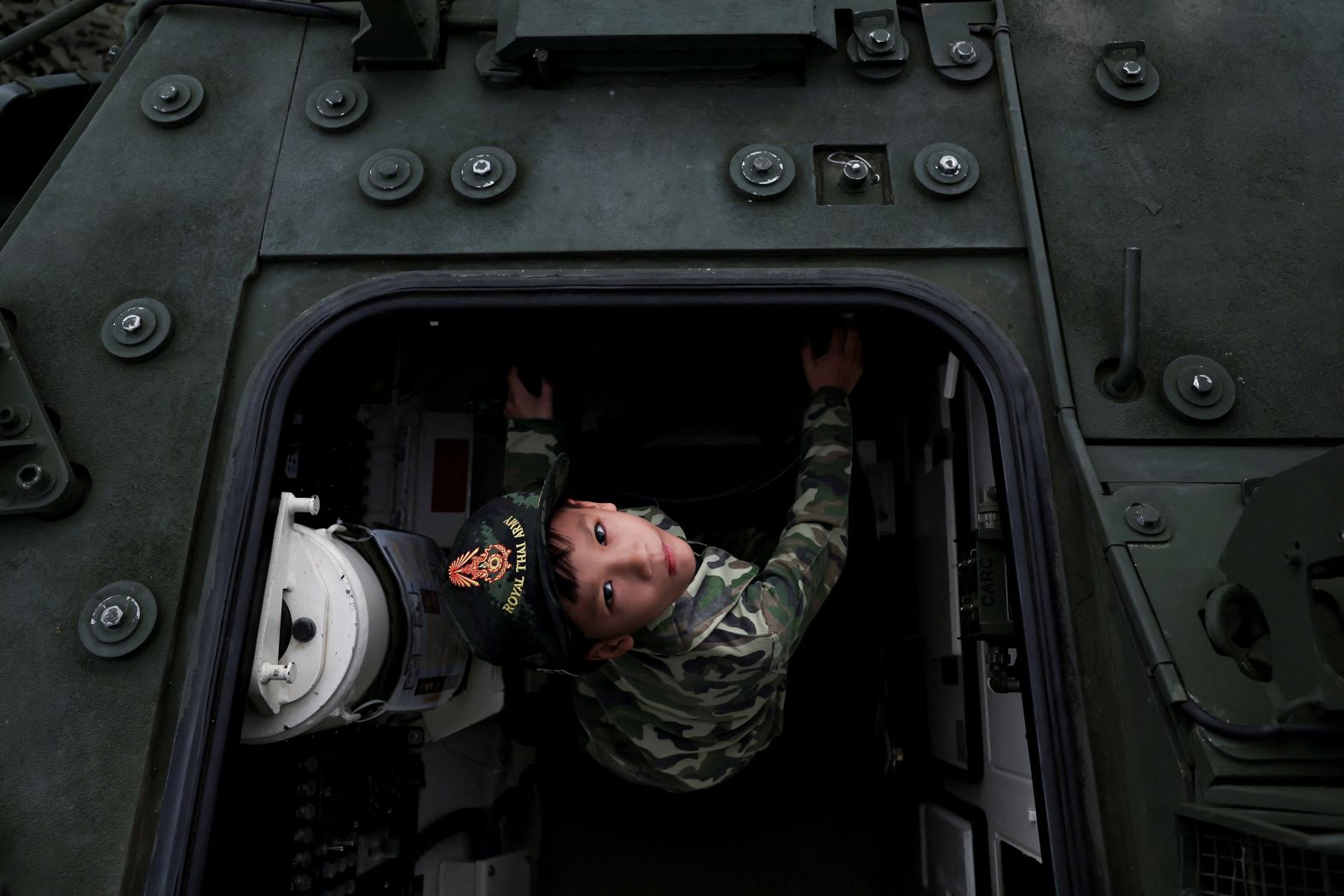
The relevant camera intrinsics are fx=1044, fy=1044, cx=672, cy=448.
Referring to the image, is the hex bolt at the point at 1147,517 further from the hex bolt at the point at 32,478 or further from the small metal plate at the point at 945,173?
the hex bolt at the point at 32,478

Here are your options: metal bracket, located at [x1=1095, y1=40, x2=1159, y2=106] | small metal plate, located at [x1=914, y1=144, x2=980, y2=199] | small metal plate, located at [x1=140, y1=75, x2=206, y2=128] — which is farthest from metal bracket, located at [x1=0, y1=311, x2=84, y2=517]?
metal bracket, located at [x1=1095, y1=40, x2=1159, y2=106]

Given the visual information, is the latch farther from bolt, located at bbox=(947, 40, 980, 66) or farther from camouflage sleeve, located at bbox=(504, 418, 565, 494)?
camouflage sleeve, located at bbox=(504, 418, 565, 494)

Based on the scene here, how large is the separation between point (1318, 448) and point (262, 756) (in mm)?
1877

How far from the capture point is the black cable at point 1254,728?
128cm

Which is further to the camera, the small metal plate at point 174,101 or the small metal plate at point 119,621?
the small metal plate at point 174,101

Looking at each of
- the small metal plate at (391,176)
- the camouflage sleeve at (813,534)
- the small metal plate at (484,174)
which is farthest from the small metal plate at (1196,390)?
the small metal plate at (391,176)

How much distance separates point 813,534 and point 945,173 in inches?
28.7

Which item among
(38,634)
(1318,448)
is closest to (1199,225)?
(1318,448)

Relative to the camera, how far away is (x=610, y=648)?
1.89 meters

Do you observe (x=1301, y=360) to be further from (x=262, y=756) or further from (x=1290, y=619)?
(x=262, y=756)

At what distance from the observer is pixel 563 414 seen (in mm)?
2479

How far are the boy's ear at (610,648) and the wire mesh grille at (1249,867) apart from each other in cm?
93

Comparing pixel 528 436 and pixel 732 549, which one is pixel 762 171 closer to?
pixel 528 436

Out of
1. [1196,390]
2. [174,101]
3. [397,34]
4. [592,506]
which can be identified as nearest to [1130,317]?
[1196,390]
